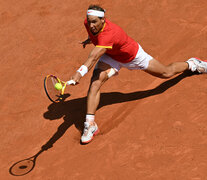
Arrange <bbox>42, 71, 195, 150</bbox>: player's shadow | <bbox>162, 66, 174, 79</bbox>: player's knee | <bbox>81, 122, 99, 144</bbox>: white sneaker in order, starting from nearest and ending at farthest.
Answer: <bbox>81, 122, 99, 144</bbox>: white sneaker, <bbox>162, 66, 174, 79</bbox>: player's knee, <bbox>42, 71, 195, 150</bbox>: player's shadow

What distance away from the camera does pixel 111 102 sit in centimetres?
592

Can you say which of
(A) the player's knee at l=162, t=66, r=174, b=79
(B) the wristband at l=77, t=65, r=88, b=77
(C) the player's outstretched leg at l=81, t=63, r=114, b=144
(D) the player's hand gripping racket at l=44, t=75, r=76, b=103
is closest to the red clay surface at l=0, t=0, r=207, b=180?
→ (C) the player's outstretched leg at l=81, t=63, r=114, b=144

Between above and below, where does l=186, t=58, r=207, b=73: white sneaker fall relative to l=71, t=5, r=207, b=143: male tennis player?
below

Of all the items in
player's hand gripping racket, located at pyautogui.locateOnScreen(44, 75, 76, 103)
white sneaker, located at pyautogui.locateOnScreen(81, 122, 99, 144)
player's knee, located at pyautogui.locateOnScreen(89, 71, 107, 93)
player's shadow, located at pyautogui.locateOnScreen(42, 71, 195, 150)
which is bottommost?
player's shadow, located at pyautogui.locateOnScreen(42, 71, 195, 150)

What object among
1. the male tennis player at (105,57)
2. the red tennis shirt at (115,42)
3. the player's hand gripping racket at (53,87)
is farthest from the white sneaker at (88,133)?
the red tennis shirt at (115,42)

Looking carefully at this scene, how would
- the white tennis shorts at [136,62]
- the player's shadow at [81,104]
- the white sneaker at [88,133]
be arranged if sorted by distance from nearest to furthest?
the white sneaker at [88,133] → the white tennis shorts at [136,62] → the player's shadow at [81,104]

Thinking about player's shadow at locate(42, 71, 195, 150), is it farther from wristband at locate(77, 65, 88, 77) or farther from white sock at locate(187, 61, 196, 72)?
wristband at locate(77, 65, 88, 77)

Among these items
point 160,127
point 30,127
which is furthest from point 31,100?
point 160,127

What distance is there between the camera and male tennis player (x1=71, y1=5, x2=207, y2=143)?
4.67 m

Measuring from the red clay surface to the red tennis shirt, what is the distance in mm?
969

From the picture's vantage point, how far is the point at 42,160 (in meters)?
4.98

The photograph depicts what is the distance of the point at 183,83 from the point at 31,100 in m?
2.86

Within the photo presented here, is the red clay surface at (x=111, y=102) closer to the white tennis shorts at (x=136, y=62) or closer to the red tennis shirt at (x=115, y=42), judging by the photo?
the white tennis shorts at (x=136, y=62)

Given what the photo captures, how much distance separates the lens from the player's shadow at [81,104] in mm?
5727
